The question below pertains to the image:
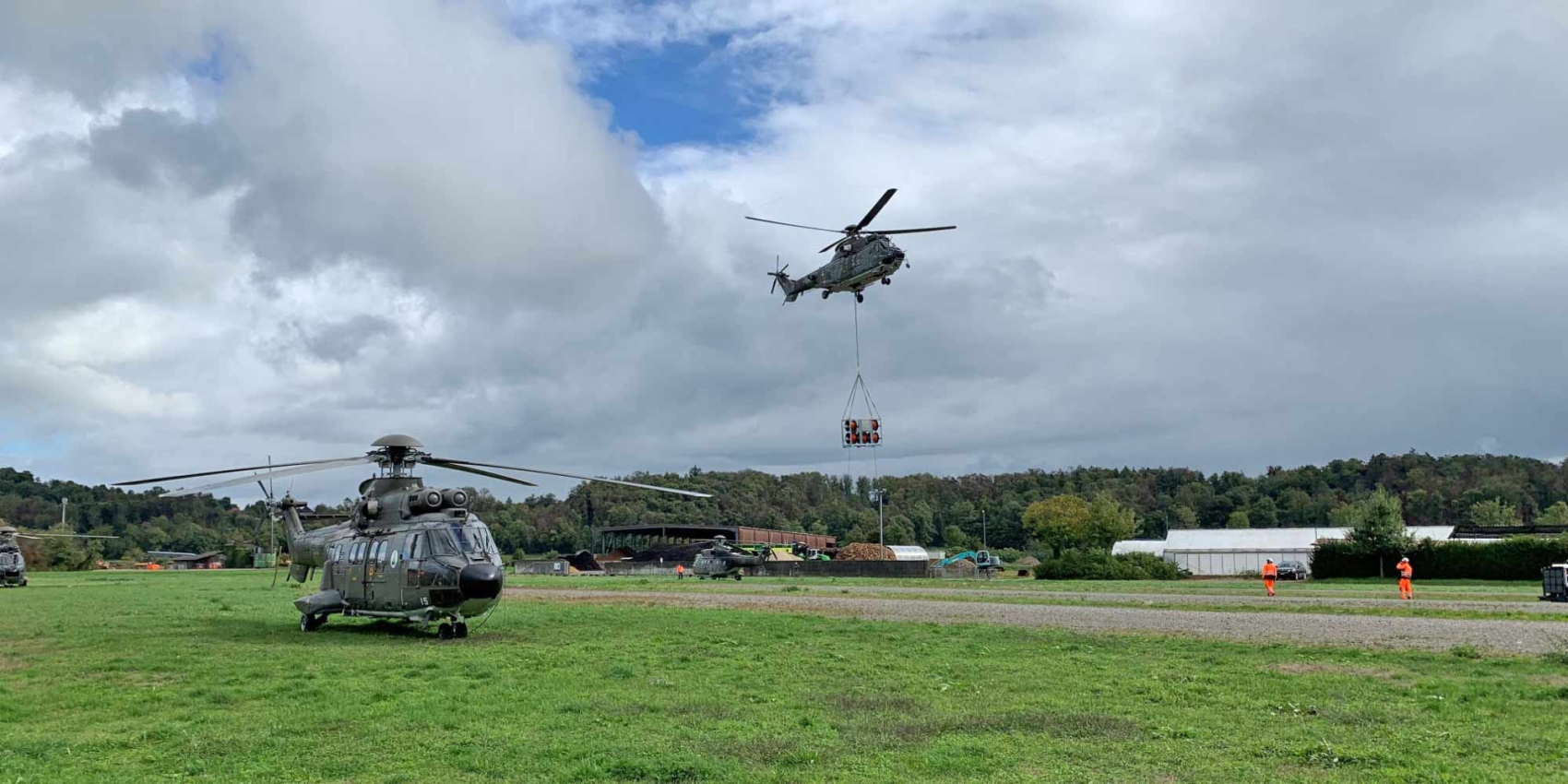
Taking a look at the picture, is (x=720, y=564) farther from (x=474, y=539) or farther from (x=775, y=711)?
(x=775, y=711)

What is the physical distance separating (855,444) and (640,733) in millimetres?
30460

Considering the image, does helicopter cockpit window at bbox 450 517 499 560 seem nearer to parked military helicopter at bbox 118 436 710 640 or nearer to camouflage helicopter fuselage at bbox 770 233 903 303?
parked military helicopter at bbox 118 436 710 640

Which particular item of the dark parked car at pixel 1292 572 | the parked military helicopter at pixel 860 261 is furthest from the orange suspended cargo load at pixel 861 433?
the dark parked car at pixel 1292 572

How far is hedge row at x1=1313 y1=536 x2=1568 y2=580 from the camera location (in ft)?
171

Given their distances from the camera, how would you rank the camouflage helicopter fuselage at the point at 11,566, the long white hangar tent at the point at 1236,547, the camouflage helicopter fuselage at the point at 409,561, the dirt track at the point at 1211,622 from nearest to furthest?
the dirt track at the point at 1211,622 < the camouflage helicopter fuselage at the point at 409,561 < the camouflage helicopter fuselage at the point at 11,566 < the long white hangar tent at the point at 1236,547

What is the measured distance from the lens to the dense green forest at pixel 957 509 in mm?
157250

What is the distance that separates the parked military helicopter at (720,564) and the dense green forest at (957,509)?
256 feet

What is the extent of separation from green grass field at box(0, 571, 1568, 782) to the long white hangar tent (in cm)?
6381

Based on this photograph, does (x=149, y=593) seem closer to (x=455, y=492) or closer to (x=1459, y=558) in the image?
(x=455, y=492)

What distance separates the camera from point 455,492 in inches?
933

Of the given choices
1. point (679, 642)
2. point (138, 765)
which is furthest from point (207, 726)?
point (679, 642)

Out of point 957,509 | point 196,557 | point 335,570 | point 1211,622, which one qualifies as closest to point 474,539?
point 335,570

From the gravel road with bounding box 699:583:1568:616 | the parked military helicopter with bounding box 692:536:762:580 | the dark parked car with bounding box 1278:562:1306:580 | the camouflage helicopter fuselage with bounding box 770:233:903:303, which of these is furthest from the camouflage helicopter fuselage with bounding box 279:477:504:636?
the dark parked car with bounding box 1278:562:1306:580

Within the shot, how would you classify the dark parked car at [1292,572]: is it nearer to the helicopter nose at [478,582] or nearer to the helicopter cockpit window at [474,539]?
the helicopter cockpit window at [474,539]
